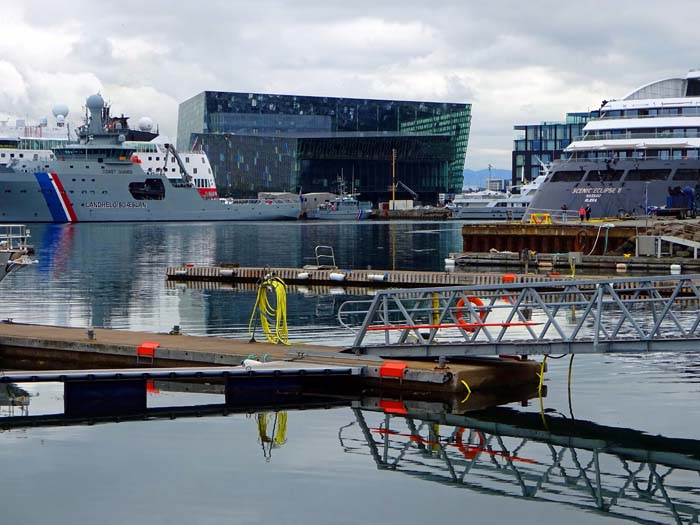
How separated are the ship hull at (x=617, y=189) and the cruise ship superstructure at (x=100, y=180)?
57977 mm

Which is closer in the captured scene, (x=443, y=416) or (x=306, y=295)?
(x=443, y=416)

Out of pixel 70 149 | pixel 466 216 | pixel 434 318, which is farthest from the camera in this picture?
pixel 466 216

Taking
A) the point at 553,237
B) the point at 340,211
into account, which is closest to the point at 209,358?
the point at 553,237

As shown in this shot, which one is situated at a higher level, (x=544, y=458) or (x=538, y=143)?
(x=538, y=143)

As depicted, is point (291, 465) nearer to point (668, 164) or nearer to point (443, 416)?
point (443, 416)

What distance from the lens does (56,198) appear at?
11206 centimetres

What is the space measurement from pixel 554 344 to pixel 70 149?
312ft

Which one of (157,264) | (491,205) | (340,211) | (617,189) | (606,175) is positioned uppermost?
(606,175)

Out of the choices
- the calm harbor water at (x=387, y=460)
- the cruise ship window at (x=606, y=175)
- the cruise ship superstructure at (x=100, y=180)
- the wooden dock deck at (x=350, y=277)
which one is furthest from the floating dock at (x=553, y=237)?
the cruise ship superstructure at (x=100, y=180)

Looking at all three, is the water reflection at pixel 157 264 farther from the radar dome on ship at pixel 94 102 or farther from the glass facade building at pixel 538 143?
the glass facade building at pixel 538 143

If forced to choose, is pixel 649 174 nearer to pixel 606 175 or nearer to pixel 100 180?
pixel 606 175

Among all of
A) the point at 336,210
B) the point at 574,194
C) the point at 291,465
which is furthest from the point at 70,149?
the point at 291,465

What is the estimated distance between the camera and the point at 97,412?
758 inches

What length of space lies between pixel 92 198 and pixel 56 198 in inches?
141
